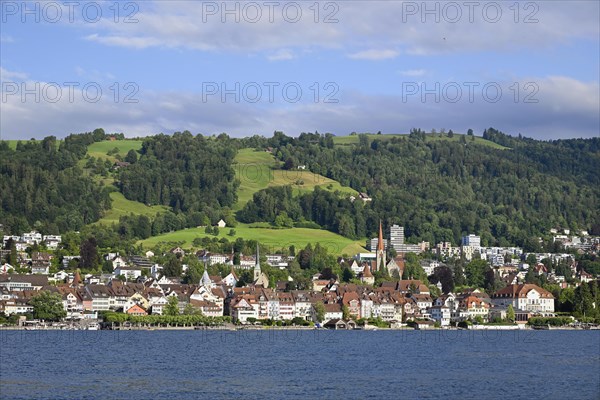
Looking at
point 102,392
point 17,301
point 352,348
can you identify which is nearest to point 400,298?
point 17,301

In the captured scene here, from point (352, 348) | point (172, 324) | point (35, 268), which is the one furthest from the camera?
point (35, 268)

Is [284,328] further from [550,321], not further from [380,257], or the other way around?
[380,257]

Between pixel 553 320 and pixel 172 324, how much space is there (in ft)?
140

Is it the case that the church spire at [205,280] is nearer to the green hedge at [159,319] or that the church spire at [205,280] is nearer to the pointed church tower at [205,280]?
the pointed church tower at [205,280]

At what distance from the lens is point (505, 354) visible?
77375 millimetres

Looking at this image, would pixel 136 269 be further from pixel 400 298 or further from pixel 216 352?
pixel 216 352

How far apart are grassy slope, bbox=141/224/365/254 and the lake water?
82.9 meters

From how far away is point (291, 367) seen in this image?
6488cm

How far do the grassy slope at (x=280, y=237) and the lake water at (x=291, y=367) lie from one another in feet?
272

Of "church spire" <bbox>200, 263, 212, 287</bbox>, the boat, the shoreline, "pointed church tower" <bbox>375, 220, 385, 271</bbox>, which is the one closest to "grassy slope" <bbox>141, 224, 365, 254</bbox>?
"pointed church tower" <bbox>375, 220, 385, 271</bbox>

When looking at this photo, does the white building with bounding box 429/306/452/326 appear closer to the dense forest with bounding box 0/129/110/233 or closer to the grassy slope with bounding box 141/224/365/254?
the grassy slope with bounding box 141/224/365/254

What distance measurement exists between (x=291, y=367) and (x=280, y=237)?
12295cm

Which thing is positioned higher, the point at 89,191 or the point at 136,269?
the point at 89,191

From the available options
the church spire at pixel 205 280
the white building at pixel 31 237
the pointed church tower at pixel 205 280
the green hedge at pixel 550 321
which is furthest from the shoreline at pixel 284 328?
the white building at pixel 31 237
